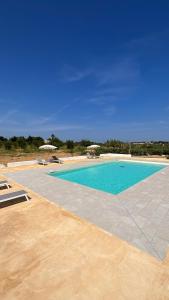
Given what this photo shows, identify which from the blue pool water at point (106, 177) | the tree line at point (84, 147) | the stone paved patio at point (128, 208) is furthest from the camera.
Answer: the tree line at point (84, 147)

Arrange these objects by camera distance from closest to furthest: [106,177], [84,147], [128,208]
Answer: [128,208] < [106,177] < [84,147]

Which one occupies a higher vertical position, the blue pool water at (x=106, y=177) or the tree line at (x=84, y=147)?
the tree line at (x=84, y=147)

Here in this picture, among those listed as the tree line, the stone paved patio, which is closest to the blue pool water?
the stone paved patio

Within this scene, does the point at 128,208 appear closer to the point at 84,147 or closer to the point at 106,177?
the point at 106,177

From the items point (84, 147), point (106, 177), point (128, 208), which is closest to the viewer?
point (128, 208)

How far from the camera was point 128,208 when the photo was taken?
4961 mm

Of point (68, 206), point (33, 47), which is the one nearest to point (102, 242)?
point (68, 206)

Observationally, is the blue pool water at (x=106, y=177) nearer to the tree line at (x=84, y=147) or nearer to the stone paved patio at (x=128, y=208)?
the stone paved patio at (x=128, y=208)

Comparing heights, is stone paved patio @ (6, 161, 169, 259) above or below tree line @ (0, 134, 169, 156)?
below

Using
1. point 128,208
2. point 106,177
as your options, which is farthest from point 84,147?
point 128,208

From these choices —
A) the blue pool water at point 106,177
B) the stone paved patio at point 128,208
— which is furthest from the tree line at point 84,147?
the stone paved patio at point 128,208

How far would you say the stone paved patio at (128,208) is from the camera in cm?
349

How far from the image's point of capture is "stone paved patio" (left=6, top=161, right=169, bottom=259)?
3.49m

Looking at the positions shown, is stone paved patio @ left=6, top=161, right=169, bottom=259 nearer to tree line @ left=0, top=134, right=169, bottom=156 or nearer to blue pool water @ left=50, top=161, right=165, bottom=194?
blue pool water @ left=50, top=161, right=165, bottom=194
